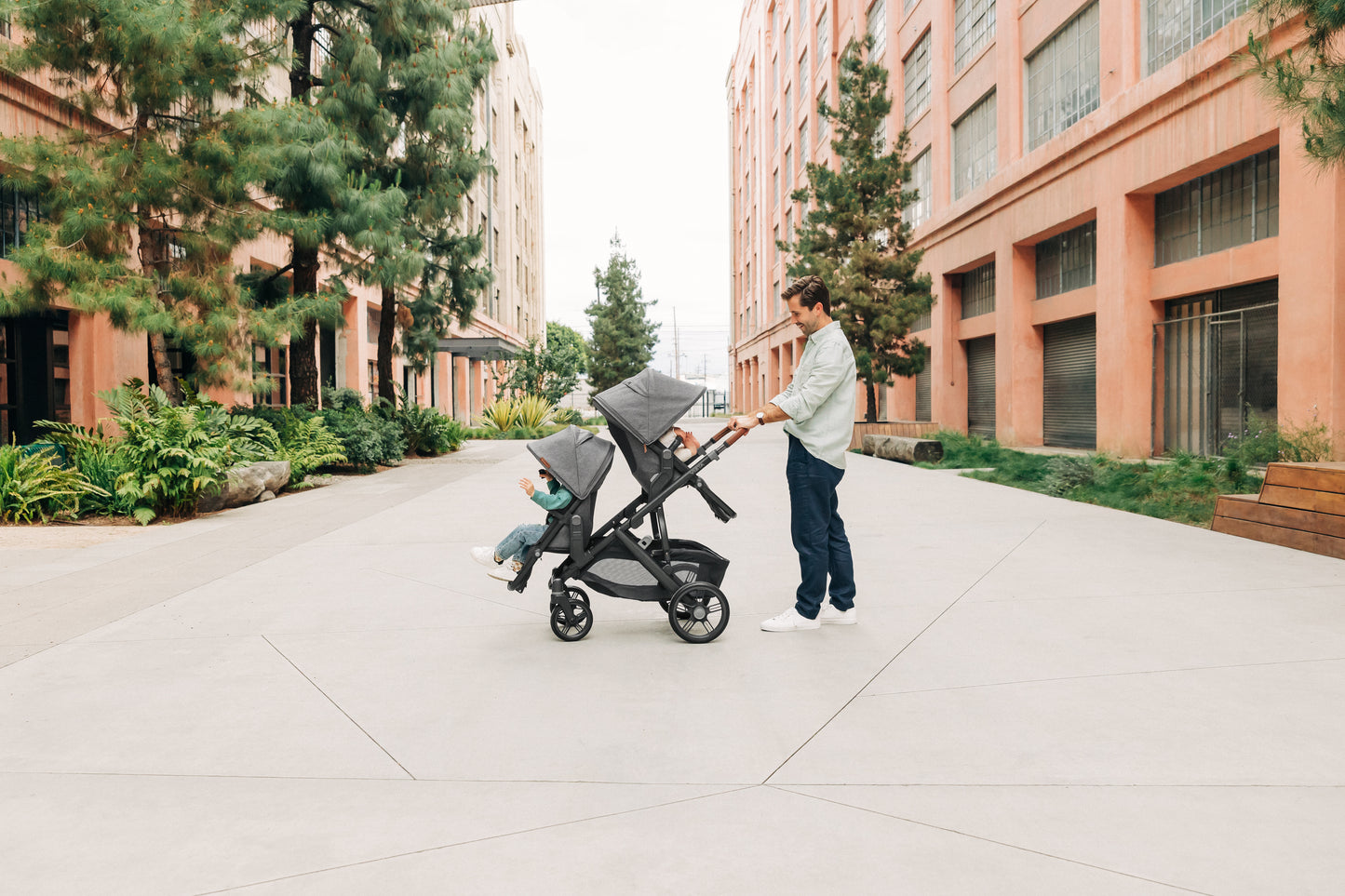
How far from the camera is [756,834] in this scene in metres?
2.69

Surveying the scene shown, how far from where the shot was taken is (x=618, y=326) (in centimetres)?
6812

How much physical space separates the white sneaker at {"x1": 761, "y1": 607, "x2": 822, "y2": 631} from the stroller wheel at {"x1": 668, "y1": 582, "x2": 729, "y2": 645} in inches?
13.4

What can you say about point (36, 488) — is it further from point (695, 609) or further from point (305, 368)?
point (695, 609)

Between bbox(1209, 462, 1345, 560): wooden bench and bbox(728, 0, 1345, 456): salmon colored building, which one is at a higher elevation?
bbox(728, 0, 1345, 456): salmon colored building

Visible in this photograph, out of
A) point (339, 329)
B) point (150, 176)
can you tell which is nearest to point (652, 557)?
point (150, 176)

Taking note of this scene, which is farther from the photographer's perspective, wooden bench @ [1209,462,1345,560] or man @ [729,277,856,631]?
wooden bench @ [1209,462,1345,560]

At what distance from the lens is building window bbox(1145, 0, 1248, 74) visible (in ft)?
46.5

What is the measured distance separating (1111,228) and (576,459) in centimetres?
1550

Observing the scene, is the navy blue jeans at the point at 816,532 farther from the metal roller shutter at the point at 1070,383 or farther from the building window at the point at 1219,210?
the metal roller shutter at the point at 1070,383

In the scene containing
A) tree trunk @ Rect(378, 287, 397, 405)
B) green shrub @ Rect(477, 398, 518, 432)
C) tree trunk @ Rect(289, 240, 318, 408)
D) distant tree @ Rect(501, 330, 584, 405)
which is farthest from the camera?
distant tree @ Rect(501, 330, 584, 405)

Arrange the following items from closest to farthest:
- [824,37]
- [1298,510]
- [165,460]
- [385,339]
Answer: [1298,510] → [165,460] → [385,339] → [824,37]

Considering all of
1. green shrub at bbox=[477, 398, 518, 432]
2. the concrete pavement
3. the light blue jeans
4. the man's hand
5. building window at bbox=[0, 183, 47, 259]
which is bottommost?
the concrete pavement

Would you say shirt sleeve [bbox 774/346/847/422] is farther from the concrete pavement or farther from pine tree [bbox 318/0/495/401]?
pine tree [bbox 318/0/495/401]

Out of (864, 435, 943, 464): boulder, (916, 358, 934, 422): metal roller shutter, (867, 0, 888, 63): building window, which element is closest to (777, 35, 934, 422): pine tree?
(864, 435, 943, 464): boulder
